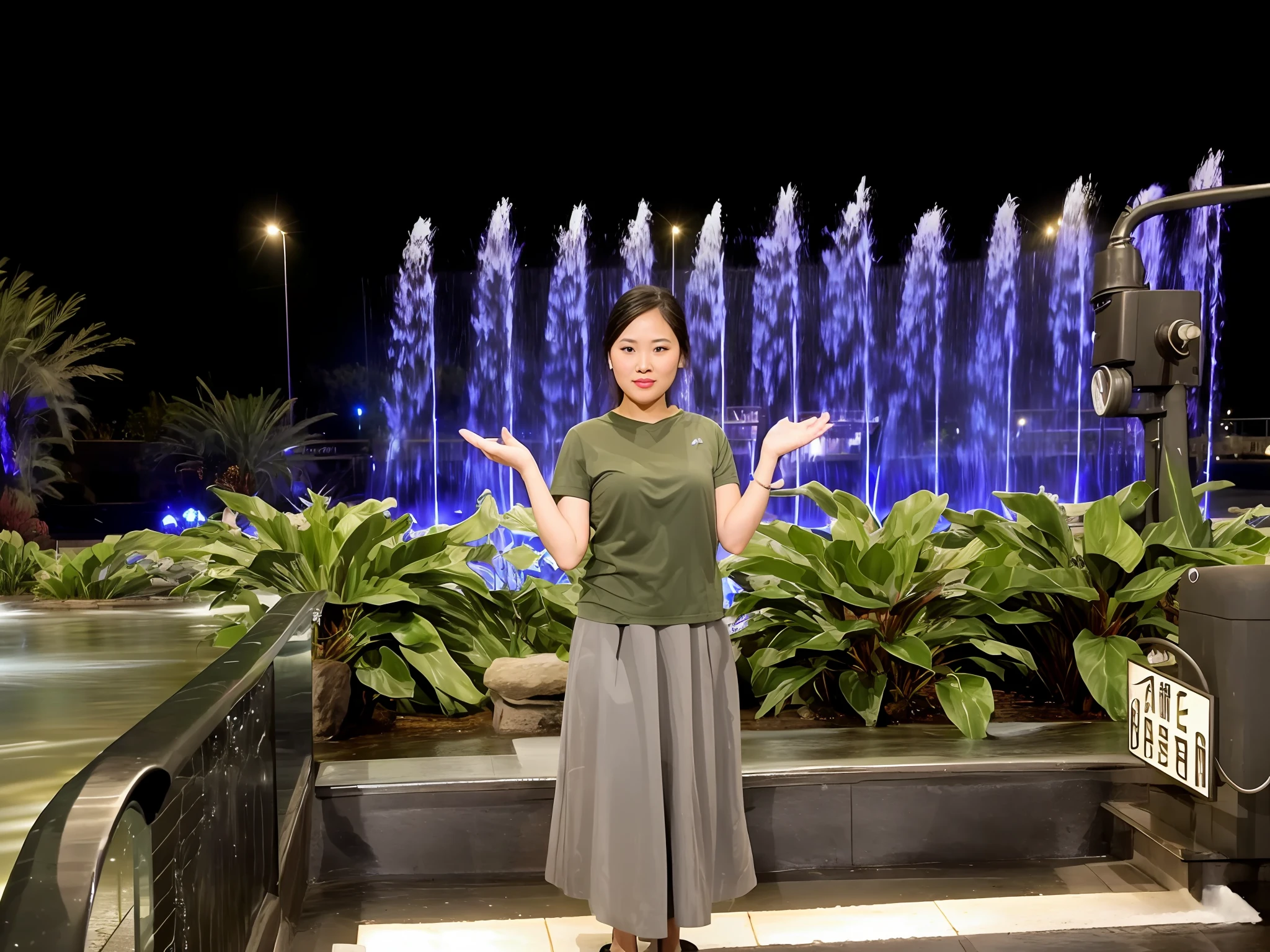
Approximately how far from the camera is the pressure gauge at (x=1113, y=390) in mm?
3521

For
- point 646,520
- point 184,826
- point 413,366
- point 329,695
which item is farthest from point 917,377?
point 184,826

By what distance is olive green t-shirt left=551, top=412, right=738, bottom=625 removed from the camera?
6.66 feet

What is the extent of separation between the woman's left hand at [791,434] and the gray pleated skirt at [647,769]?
403 millimetres

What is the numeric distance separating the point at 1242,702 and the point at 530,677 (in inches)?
76.5

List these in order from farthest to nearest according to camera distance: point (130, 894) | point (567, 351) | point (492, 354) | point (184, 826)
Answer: point (492, 354) → point (567, 351) → point (184, 826) → point (130, 894)

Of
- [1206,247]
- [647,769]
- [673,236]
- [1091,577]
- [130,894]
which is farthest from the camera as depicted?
[673,236]

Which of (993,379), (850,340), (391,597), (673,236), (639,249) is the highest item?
(673,236)

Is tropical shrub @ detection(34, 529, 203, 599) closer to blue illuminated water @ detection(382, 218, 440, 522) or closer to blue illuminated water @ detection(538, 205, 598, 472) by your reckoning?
blue illuminated water @ detection(538, 205, 598, 472)

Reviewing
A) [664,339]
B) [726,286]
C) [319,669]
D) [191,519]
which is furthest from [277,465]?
[664,339]

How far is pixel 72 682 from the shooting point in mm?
4453

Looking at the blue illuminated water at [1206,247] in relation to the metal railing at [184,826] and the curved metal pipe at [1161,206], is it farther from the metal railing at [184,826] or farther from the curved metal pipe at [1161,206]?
the metal railing at [184,826]

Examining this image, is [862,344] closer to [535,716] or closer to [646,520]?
[535,716]

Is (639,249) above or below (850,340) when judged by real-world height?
above

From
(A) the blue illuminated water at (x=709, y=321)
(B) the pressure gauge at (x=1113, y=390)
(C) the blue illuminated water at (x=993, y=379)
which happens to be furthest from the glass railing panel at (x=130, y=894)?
(A) the blue illuminated water at (x=709, y=321)
